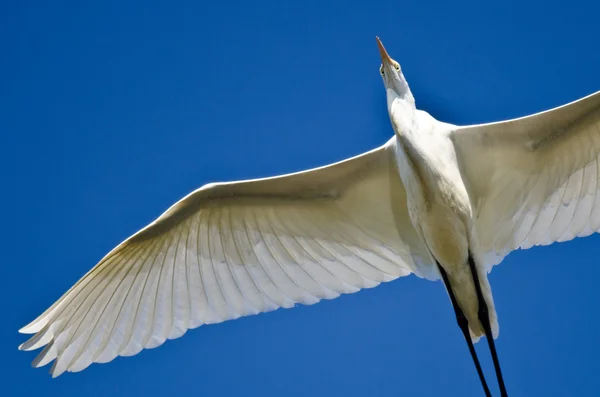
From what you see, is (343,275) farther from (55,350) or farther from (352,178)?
(55,350)

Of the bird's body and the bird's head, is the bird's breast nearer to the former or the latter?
the bird's body

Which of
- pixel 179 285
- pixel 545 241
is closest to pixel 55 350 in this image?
pixel 179 285

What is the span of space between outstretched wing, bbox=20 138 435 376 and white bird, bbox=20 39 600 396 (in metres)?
0.01

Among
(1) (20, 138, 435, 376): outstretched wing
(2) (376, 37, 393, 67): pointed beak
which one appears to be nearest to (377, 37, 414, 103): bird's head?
(2) (376, 37, 393, 67): pointed beak

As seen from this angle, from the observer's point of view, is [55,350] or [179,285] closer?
[55,350]

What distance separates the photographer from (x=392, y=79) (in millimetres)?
8938

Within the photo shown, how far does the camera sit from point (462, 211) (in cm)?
854

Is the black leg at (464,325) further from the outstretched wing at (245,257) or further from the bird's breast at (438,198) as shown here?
the outstretched wing at (245,257)

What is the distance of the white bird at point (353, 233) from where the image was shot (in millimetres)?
8688

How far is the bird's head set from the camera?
892 cm

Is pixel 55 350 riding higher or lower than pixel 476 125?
lower

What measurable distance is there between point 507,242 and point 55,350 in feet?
13.0

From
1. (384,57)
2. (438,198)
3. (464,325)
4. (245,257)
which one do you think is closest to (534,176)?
(438,198)

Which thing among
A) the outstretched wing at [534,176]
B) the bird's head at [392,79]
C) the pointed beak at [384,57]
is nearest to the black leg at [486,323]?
the outstretched wing at [534,176]
